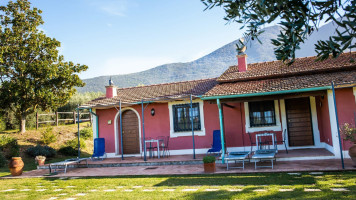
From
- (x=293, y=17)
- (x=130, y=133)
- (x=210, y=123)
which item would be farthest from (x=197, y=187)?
(x=130, y=133)

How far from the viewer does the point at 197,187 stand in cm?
645

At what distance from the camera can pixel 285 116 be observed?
37.2 ft

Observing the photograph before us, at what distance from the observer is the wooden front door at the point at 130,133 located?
13.4m

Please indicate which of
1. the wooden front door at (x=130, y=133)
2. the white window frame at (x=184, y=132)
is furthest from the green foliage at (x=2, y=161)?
the white window frame at (x=184, y=132)

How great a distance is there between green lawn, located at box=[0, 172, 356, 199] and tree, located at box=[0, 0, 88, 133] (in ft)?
28.5

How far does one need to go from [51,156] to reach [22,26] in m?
7.73

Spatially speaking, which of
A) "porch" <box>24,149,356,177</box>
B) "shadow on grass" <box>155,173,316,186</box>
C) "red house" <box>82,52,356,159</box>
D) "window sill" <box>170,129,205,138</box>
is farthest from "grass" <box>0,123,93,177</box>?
"shadow on grass" <box>155,173,316,186</box>

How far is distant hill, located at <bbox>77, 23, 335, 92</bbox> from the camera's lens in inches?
2494

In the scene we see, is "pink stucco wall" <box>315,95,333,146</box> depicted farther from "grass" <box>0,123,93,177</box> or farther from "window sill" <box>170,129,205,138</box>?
"grass" <box>0,123,93,177</box>

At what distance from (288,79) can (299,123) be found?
193 cm

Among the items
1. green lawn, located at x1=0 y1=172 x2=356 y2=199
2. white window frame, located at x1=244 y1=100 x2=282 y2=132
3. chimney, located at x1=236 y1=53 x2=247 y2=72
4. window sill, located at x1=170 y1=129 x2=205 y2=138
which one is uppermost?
chimney, located at x1=236 y1=53 x2=247 y2=72

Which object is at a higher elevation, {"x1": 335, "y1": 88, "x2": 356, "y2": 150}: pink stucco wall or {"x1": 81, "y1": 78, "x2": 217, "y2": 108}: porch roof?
{"x1": 81, "y1": 78, "x2": 217, "y2": 108}: porch roof

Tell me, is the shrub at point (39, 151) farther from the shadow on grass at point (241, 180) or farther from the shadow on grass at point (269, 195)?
the shadow on grass at point (269, 195)

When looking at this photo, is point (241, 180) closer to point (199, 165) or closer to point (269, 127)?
point (199, 165)
